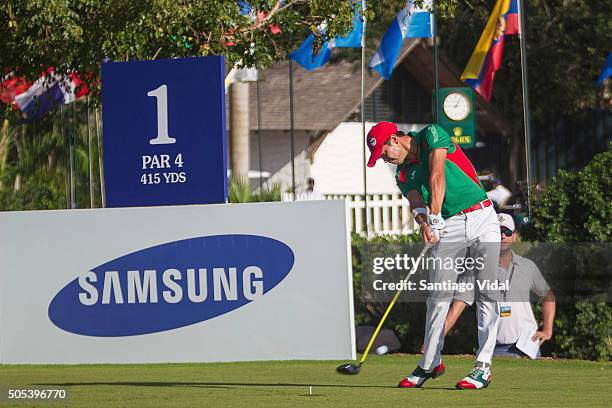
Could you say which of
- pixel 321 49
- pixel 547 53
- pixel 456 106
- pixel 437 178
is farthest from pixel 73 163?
pixel 547 53

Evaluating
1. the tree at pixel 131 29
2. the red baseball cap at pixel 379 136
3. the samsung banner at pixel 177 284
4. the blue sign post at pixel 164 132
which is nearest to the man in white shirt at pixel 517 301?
the red baseball cap at pixel 379 136

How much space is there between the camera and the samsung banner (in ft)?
24.7

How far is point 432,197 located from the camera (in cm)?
813

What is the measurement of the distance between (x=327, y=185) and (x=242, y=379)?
25611mm

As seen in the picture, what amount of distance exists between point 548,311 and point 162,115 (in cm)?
413

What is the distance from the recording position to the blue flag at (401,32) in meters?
19.9

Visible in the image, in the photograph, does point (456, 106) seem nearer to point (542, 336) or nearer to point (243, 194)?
point (243, 194)

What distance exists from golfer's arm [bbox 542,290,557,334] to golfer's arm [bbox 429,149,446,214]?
274 cm

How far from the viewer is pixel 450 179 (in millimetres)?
8328

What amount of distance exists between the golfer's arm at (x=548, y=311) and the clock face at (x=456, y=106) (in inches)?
327

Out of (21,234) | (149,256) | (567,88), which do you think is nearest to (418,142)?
(149,256)

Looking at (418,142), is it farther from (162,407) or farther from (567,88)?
(567,88)

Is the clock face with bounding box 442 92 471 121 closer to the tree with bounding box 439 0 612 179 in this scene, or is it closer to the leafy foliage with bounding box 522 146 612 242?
the leafy foliage with bounding box 522 146 612 242

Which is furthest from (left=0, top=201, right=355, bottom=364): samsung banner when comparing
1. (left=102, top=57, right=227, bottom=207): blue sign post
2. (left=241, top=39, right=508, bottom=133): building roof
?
(left=241, top=39, right=508, bottom=133): building roof
